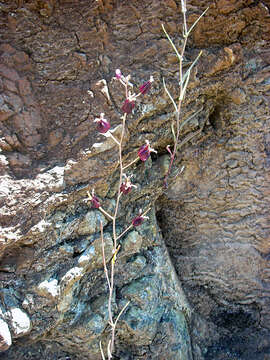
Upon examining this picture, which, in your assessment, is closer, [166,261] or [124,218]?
[124,218]

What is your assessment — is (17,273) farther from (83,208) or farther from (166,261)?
(166,261)

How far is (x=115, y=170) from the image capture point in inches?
59.5

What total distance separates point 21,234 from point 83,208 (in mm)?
280

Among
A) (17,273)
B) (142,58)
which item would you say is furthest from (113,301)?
(142,58)

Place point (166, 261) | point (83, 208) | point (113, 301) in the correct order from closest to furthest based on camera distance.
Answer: point (83, 208), point (113, 301), point (166, 261)

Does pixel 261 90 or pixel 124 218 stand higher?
pixel 261 90

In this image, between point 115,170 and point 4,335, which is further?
point 115,170

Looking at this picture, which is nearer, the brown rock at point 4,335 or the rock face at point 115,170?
the brown rock at point 4,335

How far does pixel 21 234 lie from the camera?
1316 millimetres

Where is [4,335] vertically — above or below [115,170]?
below

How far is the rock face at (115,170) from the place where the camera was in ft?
4.47

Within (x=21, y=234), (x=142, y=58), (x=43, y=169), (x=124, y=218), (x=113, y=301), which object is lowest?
(x=113, y=301)

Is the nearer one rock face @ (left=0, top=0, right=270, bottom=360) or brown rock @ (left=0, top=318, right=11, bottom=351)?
brown rock @ (left=0, top=318, right=11, bottom=351)

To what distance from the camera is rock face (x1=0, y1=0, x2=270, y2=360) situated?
4.47 ft
